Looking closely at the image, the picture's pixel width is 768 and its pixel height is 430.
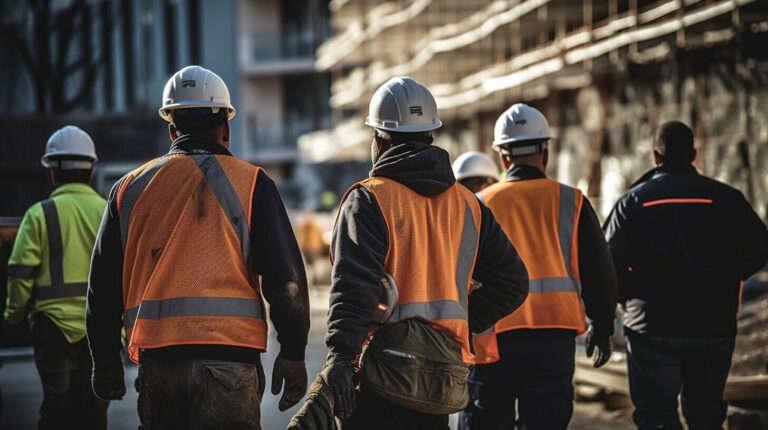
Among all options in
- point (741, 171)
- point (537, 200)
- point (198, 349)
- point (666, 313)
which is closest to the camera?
point (198, 349)

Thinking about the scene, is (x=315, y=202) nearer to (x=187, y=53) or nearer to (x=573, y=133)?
(x=187, y=53)

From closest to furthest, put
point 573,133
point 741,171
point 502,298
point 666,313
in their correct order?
point 502,298 → point 666,313 → point 741,171 → point 573,133

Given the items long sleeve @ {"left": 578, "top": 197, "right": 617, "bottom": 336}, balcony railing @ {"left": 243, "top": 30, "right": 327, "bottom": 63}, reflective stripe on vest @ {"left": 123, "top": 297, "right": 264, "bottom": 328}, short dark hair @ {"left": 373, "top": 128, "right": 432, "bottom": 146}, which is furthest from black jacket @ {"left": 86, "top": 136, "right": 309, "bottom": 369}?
balcony railing @ {"left": 243, "top": 30, "right": 327, "bottom": 63}

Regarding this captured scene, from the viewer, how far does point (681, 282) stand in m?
6.89

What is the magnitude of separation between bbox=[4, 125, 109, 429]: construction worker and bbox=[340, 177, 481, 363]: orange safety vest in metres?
2.80

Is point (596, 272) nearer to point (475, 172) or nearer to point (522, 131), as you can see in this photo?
point (522, 131)

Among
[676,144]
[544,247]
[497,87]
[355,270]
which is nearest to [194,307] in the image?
[355,270]

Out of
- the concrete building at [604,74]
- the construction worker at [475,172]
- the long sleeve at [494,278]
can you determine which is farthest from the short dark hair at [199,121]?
the concrete building at [604,74]

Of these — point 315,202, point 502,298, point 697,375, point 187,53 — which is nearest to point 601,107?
point 697,375

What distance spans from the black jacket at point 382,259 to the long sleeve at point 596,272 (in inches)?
43.0

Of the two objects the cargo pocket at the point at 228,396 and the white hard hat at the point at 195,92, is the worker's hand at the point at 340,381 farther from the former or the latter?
the white hard hat at the point at 195,92

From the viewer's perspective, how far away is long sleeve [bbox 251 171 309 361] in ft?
16.2

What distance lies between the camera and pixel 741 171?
52.9 feet

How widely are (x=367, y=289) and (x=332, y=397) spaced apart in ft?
1.35
